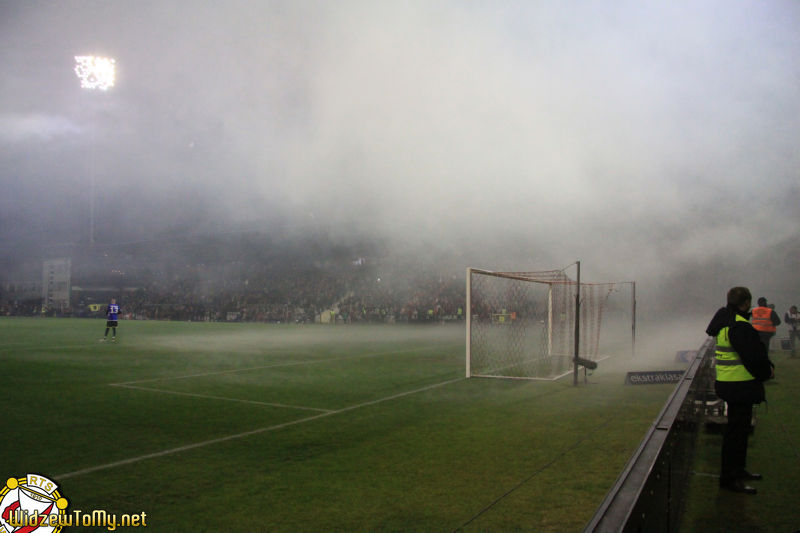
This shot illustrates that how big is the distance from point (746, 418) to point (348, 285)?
1365 inches

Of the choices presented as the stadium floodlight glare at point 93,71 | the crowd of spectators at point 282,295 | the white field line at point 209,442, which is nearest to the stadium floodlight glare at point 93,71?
the stadium floodlight glare at point 93,71

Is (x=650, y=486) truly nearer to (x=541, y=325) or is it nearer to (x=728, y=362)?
(x=728, y=362)

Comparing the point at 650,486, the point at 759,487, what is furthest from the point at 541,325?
the point at 650,486

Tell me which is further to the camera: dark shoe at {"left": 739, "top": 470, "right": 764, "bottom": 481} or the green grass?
dark shoe at {"left": 739, "top": 470, "right": 764, "bottom": 481}

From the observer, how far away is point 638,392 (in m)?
8.62

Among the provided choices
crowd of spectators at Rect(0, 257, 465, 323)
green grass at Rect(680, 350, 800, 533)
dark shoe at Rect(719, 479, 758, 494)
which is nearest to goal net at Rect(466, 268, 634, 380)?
green grass at Rect(680, 350, 800, 533)

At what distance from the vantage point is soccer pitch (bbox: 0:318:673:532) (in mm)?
3619

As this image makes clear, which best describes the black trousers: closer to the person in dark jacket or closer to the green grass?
the person in dark jacket

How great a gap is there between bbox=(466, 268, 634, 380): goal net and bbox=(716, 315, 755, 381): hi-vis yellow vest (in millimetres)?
5121

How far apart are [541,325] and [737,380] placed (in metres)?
12.0

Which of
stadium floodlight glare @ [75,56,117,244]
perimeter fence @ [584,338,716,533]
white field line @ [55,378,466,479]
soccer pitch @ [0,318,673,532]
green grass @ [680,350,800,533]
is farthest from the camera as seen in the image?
stadium floodlight glare @ [75,56,117,244]

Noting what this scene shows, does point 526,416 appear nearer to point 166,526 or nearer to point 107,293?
point 166,526

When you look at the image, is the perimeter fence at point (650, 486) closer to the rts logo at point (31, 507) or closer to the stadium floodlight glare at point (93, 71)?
the rts logo at point (31, 507)

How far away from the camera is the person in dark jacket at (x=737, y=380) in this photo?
3.87 metres
